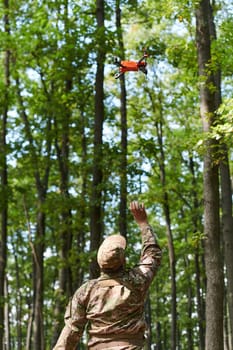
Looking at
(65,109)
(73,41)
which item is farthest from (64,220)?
(73,41)

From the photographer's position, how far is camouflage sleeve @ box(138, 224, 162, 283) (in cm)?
469

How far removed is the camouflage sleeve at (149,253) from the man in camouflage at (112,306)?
1.0 inches

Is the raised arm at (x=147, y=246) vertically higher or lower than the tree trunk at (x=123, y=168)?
lower

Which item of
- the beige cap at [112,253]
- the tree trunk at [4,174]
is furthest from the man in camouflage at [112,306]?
the tree trunk at [4,174]

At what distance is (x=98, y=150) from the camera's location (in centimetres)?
1481

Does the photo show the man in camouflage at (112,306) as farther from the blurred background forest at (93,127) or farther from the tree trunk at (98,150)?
the tree trunk at (98,150)

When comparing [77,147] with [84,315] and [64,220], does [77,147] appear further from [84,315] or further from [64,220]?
[84,315]

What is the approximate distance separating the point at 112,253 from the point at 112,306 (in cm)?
39

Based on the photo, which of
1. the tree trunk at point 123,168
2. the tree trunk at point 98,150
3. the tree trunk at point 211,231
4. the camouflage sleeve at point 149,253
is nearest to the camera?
the camouflage sleeve at point 149,253

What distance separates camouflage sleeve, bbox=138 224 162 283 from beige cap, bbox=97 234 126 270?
22 centimetres

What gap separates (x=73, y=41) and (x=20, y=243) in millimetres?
21797

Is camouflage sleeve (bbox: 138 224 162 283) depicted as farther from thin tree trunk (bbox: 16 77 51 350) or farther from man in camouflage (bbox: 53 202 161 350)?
thin tree trunk (bbox: 16 77 51 350)

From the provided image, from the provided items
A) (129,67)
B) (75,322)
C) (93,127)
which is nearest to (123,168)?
(93,127)

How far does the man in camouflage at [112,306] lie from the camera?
4.45 metres
